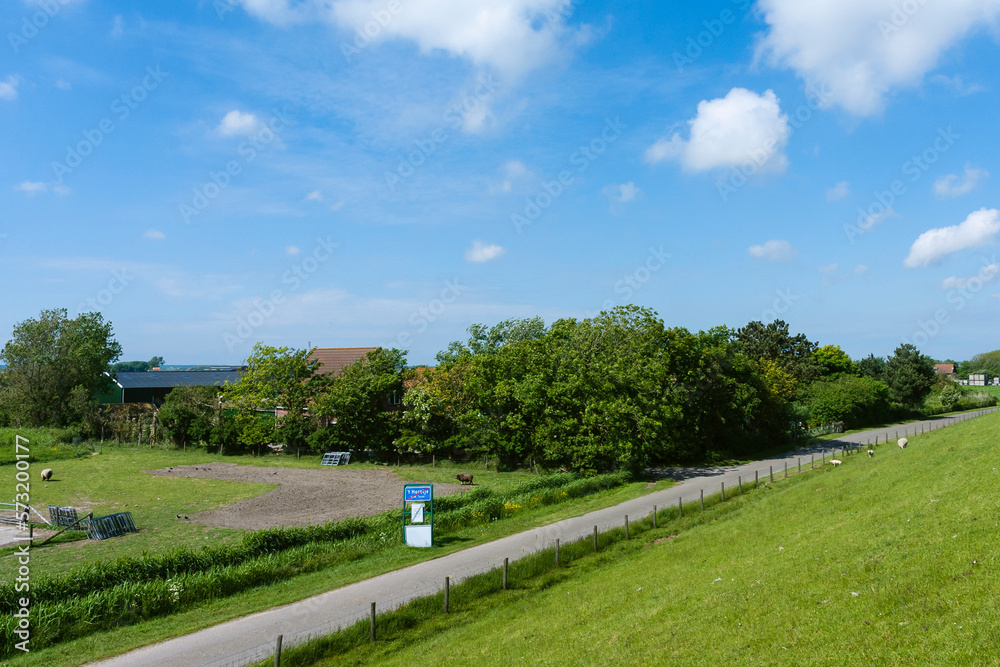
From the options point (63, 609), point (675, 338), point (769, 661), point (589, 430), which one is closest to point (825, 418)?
point (675, 338)

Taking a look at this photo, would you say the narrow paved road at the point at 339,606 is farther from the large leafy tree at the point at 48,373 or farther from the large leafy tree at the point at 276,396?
the large leafy tree at the point at 48,373

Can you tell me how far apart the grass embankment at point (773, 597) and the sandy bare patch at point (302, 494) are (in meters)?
13.8

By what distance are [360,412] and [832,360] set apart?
68.5 meters

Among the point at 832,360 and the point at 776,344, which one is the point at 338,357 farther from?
the point at 832,360

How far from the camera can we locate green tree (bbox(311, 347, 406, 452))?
5012 cm

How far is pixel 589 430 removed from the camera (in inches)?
1483

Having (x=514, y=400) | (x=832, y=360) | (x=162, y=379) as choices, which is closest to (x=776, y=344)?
(x=832, y=360)

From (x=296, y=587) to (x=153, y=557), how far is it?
4.19 metres

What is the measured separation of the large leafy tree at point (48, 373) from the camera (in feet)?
216

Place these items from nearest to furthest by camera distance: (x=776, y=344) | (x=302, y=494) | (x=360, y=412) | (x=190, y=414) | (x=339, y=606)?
(x=339, y=606), (x=302, y=494), (x=360, y=412), (x=190, y=414), (x=776, y=344)

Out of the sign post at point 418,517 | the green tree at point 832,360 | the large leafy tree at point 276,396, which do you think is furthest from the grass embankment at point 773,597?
the green tree at point 832,360

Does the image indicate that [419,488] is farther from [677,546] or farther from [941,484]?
[941,484]

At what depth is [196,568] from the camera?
59.6ft

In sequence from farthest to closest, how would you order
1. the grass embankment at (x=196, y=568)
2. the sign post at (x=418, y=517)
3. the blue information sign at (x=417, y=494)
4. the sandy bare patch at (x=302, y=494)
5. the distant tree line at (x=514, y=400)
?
the distant tree line at (x=514, y=400) → the sandy bare patch at (x=302, y=494) → the blue information sign at (x=417, y=494) → the sign post at (x=418, y=517) → the grass embankment at (x=196, y=568)
